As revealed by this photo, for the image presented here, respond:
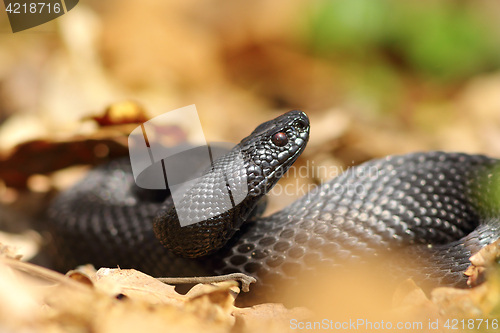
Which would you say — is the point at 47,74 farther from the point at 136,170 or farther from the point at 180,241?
the point at 180,241

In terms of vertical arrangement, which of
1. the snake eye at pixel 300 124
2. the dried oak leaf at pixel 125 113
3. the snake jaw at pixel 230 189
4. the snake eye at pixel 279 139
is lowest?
the snake jaw at pixel 230 189

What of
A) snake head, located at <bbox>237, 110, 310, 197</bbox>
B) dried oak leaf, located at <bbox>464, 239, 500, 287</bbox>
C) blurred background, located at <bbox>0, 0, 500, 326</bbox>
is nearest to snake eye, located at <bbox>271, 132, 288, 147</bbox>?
snake head, located at <bbox>237, 110, 310, 197</bbox>

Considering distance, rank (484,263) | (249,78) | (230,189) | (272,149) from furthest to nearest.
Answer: (249,78) < (272,149) < (230,189) < (484,263)

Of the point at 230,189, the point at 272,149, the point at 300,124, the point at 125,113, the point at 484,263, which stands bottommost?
the point at 484,263

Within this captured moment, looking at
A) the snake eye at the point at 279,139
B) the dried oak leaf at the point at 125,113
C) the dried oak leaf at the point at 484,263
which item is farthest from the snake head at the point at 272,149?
the dried oak leaf at the point at 125,113

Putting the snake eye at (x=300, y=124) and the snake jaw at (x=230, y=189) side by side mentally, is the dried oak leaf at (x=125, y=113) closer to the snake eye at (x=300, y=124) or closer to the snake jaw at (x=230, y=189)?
the snake jaw at (x=230, y=189)

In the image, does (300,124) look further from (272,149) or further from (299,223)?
(299,223)

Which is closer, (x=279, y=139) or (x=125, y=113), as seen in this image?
(x=279, y=139)

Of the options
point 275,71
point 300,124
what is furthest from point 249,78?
point 300,124
